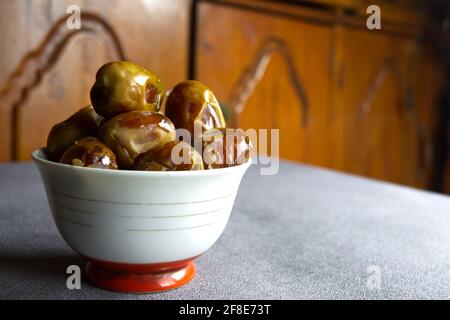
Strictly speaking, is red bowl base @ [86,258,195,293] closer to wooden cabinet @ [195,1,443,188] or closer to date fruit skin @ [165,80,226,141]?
date fruit skin @ [165,80,226,141]

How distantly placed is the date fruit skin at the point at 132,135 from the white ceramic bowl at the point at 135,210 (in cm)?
3

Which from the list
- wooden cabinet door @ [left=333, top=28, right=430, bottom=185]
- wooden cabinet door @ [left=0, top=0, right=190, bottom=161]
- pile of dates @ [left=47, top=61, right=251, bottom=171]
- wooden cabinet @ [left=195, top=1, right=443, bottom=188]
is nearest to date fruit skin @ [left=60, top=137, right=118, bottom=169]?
pile of dates @ [left=47, top=61, right=251, bottom=171]

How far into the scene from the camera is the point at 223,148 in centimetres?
38

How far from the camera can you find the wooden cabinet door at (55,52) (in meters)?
1.07

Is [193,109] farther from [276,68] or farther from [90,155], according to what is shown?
[276,68]

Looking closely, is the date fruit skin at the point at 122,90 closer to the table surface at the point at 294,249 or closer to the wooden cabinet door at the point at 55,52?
the table surface at the point at 294,249

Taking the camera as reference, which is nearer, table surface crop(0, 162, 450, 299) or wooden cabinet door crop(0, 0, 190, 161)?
table surface crop(0, 162, 450, 299)

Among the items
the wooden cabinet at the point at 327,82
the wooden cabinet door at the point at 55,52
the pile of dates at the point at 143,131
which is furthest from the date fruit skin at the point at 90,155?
the wooden cabinet at the point at 327,82

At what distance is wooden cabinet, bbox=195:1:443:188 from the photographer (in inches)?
55.0

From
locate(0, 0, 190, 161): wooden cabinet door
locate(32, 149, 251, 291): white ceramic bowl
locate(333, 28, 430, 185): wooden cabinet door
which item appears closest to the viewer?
locate(32, 149, 251, 291): white ceramic bowl

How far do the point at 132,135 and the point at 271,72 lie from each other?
118 cm

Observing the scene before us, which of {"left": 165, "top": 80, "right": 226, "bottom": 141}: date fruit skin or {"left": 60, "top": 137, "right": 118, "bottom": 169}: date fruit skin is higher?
{"left": 165, "top": 80, "right": 226, "bottom": 141}: date fruit skin

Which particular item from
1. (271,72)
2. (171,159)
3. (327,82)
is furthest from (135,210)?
(327,82)
